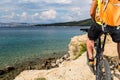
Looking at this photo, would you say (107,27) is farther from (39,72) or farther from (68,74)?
(39,72)

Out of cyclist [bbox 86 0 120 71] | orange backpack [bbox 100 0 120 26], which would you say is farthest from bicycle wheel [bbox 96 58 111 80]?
orange backpack [bbox 100 0 120 26]

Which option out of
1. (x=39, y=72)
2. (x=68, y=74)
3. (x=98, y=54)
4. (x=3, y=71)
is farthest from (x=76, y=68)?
(x=3, y=71)

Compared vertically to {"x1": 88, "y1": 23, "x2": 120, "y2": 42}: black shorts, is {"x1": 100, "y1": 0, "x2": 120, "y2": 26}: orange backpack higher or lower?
higher

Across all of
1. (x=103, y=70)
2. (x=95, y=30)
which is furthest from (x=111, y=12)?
(x=103, y=70)

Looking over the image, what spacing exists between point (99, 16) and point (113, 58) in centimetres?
463

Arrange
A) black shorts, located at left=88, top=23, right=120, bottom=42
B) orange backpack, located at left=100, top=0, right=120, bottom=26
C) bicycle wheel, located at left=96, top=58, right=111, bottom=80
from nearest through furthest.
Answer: orange backpack, located at left=100, top=0, right=120, bottom=26, black shorts, located at left=88, top=23, right=120, bottom=42, bicycle wheel, located at left=96, top=58, right=111, bottom=80

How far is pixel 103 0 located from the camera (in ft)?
30.2

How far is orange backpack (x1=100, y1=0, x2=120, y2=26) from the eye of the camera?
345 inches

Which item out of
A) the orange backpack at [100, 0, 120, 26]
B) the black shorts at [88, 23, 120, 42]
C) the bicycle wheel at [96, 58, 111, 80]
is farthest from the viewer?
the bicycle wheel at [96, 58, 111, 80]

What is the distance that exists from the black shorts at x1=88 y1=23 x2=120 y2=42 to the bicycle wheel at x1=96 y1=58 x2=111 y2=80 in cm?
90

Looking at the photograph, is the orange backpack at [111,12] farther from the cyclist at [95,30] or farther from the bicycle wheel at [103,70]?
the bicycle wheel at [103,70]

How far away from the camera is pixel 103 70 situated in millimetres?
9789

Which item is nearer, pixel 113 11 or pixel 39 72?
pixel 113 11

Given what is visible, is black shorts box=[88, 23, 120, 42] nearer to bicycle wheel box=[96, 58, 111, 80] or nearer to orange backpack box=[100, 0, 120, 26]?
orange backpack box=[100, 0, 120, 26]
